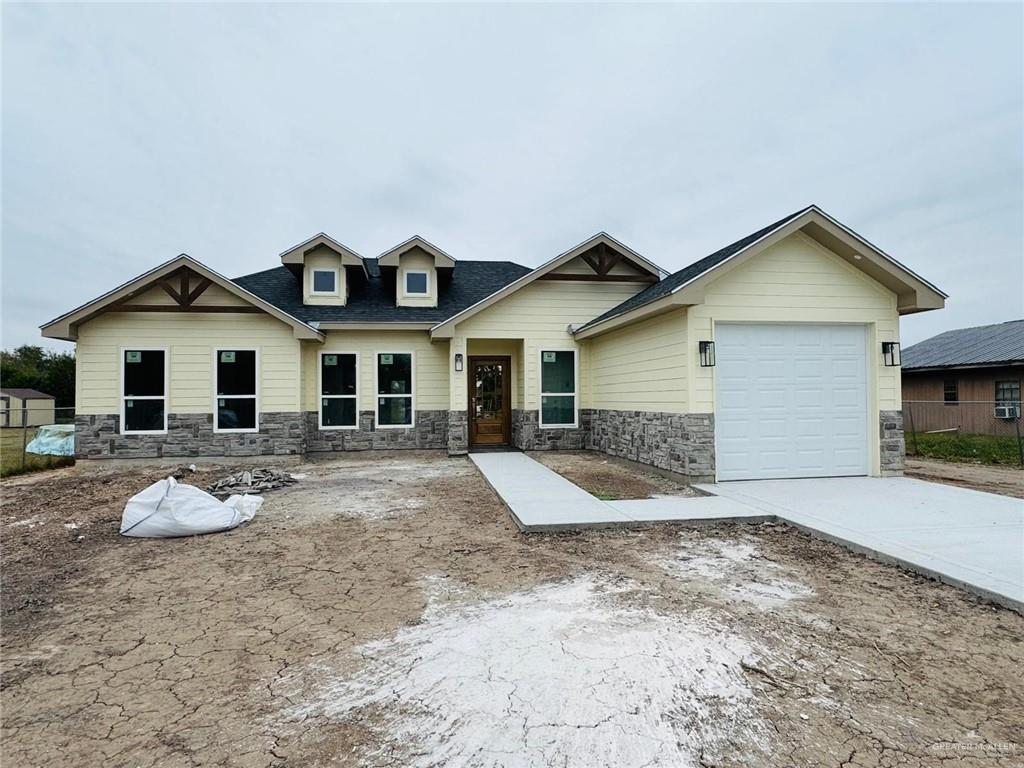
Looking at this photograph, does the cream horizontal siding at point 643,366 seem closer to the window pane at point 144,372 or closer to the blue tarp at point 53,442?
the window pane at point 144,372

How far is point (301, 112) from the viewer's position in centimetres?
1370

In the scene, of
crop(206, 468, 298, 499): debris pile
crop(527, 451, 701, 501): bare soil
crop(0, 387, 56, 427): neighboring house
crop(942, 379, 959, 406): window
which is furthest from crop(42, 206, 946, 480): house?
crop(0, 387, 56, 427): neighboring house

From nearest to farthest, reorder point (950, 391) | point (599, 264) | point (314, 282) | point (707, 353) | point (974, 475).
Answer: point (707, 353), point (974, 475), point (599, 264), point (314, 282), point (950, 391)

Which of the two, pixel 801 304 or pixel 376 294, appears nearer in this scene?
pixel 801 304

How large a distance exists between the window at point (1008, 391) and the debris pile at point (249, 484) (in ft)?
71.7

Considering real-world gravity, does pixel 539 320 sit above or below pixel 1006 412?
above

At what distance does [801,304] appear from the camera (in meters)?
7.91

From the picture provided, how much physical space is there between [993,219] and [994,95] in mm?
8195

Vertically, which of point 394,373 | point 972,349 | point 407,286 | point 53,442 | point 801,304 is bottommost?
point 53,442

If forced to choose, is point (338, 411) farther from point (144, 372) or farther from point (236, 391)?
point (144, 372)

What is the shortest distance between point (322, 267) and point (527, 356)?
5.75m

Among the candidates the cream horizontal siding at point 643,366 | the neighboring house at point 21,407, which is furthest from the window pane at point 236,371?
the neighboring house at point 21,407

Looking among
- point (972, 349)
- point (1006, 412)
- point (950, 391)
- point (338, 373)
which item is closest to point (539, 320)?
point (338, 373)

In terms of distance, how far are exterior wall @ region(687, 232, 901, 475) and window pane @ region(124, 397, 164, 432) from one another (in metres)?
10.6
